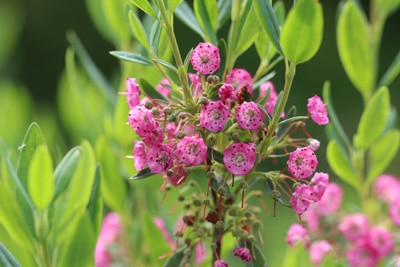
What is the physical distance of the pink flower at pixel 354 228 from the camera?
107 centimetres

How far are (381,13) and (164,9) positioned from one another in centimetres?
60

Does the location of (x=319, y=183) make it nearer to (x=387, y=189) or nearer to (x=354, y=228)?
(x=354, y=228)

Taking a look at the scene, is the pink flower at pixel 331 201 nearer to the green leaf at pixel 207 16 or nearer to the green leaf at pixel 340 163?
the green leaf at pixel 340 163

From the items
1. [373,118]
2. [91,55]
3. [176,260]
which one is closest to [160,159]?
[176,260]

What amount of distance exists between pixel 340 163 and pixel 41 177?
41cm

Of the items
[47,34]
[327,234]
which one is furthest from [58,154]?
[47,34]

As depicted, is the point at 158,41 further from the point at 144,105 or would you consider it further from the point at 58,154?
the point at 58,154

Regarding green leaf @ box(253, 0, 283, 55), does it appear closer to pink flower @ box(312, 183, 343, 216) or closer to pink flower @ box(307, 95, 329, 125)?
pink flower @ box(307, 95, 329, 125)

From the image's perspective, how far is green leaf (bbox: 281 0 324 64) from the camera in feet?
2.35

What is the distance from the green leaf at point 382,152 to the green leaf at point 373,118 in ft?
0.20

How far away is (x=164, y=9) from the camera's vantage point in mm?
730

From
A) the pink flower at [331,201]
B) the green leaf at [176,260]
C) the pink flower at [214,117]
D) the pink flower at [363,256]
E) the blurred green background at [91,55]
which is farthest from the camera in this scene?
the blurred green background at [91,55]

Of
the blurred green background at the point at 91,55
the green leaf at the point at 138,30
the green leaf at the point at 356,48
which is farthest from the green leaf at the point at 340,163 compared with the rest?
the blurred green background at the point at 91,55

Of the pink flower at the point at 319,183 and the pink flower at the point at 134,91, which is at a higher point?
the pink flower at the point at 134,91
